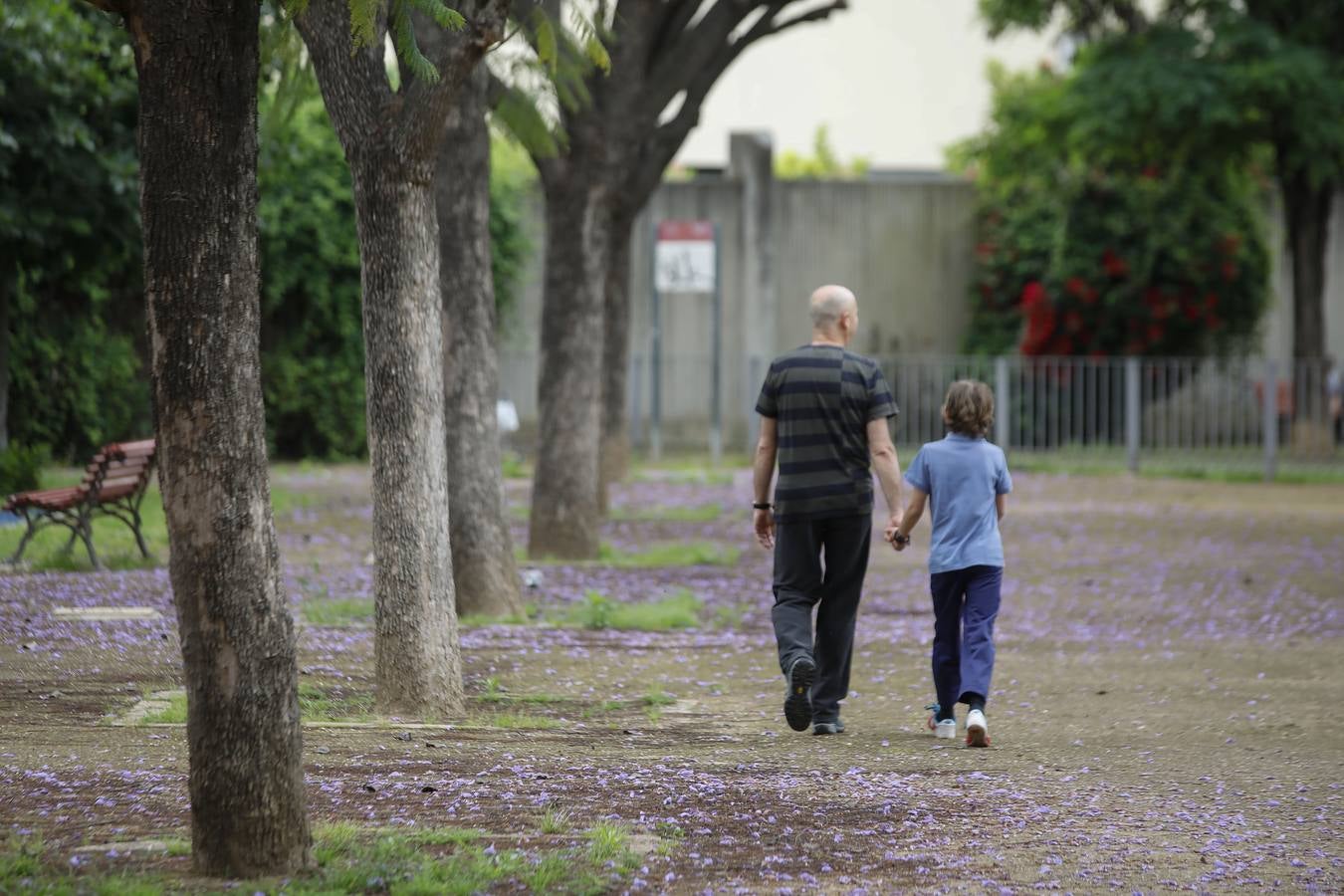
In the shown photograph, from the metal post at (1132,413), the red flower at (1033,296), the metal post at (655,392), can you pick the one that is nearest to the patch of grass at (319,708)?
the metal post at (655,392)

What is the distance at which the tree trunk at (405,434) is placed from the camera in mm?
7703

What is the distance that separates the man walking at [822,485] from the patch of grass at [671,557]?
6667 mm

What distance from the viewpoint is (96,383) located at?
2298cm

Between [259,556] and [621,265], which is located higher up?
[621,265]

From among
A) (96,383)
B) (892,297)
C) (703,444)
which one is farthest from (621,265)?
(892,297)

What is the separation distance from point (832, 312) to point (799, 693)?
157 centimetres

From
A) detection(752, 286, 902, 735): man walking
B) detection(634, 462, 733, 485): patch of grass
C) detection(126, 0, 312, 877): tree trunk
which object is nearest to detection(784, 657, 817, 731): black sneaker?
detection(752, 286, 902, 735): man walking

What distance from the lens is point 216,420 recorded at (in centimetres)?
491

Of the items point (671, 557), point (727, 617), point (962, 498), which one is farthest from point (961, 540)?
point (671, 557)

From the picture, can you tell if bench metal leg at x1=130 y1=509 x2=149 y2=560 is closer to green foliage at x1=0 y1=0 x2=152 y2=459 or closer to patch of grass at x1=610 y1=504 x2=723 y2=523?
green foliage at x1=0 y1=0 x2=152 y2=459

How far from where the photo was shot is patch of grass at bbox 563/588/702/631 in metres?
10.9

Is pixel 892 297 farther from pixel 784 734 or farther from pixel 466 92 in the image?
pixel 784 734

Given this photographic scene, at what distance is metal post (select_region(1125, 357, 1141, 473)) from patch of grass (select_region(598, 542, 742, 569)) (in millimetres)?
13082

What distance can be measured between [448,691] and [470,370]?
3139 mm
